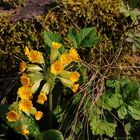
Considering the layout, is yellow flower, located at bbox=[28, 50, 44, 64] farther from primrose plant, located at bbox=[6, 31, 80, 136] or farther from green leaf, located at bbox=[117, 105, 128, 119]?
green leaf, located at bbox=[117, 105, 128, 119]

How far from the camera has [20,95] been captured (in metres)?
2.54

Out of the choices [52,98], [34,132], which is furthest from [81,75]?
[34,132]

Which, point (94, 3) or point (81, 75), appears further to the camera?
point (94, 3)

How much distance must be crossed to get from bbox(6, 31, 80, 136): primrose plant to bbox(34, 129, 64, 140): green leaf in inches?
3.0

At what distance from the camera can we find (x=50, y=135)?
2650 millimetres

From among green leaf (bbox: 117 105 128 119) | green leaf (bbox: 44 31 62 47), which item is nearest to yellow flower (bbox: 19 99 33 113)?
green leaf (bbox: 44 31 62 47)

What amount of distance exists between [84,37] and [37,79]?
42 centimetres

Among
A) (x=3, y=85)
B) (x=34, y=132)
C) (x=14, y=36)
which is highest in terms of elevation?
(x=14, y=36)

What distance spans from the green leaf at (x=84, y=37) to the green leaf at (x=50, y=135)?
21.0 inches

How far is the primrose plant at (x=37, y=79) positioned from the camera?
8.42ft

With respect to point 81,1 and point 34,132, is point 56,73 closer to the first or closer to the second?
point 34,132

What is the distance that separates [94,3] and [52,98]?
689 millimetres

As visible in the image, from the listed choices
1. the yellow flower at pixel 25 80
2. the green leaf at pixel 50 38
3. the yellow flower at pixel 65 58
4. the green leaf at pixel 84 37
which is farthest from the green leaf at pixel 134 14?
the yellow flower at pixel 25 80

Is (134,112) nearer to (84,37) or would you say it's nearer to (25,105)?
(84,37)
